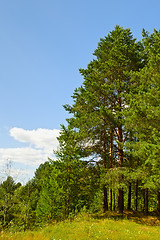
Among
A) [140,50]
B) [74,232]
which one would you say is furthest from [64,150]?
[140,50]

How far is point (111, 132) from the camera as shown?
53.9 feet

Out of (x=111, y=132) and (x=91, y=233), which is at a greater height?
(x=111, y=132)

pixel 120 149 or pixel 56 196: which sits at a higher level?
pixel 120 149

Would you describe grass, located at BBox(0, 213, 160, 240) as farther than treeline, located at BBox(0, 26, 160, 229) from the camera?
No

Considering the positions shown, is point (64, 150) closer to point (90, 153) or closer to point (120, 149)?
point (90, 153)

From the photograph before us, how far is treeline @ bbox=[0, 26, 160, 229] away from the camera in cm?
1286

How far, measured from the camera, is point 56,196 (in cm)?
1480

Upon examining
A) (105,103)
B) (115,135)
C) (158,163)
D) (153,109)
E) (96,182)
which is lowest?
(96,182)

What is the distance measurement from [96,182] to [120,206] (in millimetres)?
3390

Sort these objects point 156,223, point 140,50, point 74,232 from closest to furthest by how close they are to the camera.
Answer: point 74,232, point 156,223, point 140,50

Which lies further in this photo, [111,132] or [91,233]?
[111,132]

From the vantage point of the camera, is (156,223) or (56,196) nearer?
(156,223)

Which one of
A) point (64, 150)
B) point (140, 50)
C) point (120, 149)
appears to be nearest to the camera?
point (64, 150)

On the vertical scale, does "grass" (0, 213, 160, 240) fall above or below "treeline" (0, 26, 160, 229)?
below
